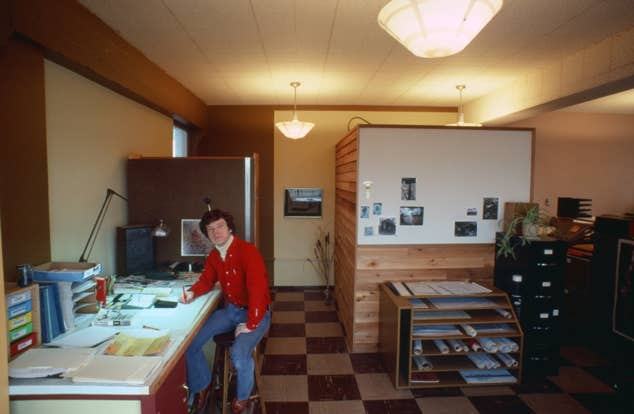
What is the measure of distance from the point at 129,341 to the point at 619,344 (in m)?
3.93

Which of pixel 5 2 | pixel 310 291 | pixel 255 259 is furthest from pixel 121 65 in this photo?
pixel 310 291

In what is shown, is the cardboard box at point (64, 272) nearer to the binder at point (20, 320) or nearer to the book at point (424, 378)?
the binder at point (20, 320)

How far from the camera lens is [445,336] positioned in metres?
2.85

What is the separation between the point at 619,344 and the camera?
3201 mm

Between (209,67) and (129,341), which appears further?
(209,67)

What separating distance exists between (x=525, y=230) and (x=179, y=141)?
14.5 feet

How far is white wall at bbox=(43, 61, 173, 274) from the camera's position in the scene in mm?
2342

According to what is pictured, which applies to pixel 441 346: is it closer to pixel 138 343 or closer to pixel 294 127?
pixel 138 343

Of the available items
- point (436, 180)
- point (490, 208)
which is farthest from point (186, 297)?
point (490, 208)

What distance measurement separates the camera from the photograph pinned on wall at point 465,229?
3369 millimetres

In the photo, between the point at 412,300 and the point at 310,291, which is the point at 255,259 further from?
the point at 310,291

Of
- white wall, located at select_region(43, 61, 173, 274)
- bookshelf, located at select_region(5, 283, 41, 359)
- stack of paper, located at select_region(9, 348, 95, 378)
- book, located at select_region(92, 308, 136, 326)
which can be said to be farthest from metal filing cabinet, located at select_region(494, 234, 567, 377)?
white wall, located at select_region(43, 61, 173, 274)

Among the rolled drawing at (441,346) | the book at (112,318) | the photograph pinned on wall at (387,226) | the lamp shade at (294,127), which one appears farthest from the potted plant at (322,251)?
the book at (112,318)

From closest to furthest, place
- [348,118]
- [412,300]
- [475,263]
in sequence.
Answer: [412,300] < [475,263] < [348,118]
